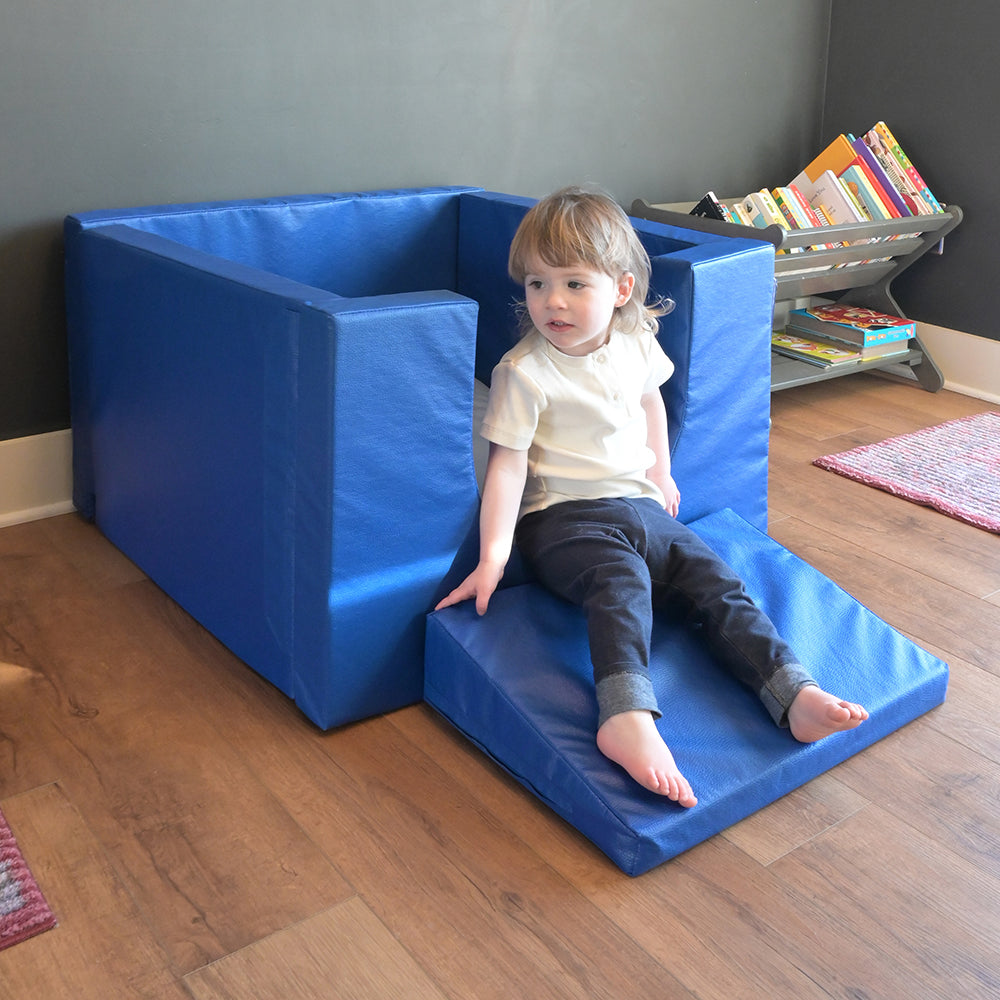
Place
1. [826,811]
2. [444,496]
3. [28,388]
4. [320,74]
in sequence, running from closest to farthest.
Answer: [826,811] < [444,496] < [28,388] < [320,74]

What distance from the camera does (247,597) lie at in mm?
1567

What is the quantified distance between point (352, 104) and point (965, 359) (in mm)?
1745

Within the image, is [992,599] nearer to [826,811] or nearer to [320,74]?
[826,811]

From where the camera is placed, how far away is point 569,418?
159 centimetres

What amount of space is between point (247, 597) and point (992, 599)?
122 centimetres

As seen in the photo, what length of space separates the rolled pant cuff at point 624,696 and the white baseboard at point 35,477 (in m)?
1.25

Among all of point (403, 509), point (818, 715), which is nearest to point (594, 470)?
point (403, 509)

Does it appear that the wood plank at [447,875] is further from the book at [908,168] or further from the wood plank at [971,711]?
the book at [908,168]

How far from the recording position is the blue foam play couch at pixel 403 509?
4.38 ft

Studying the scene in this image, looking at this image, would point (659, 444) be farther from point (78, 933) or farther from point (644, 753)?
point (78, 933)

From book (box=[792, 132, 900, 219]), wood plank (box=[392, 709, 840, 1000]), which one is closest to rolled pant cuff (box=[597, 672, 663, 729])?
wood plank (box=[392, 709, 840, 1000])

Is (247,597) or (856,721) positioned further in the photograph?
(247,597)

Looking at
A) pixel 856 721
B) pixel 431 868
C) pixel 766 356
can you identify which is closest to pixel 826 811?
pixel 856 721

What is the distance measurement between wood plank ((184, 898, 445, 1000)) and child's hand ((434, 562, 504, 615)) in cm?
44
